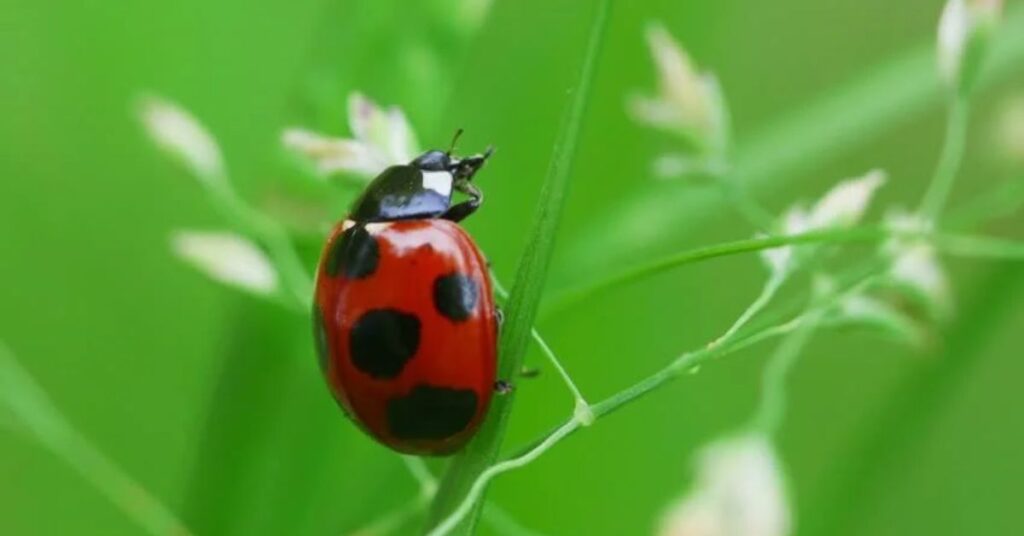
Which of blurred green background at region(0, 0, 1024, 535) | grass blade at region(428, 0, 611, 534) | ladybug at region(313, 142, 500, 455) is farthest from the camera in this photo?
blurred green background at region(0, 0, 1024, 535)

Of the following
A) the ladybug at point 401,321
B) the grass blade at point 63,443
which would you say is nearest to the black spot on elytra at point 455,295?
the ladybug at point 401,321

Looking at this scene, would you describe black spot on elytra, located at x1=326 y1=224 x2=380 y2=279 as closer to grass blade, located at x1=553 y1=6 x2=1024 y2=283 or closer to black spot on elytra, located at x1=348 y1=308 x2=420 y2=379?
black spot on elytra, located at x1=348 y1=308 x2=420 y2=379

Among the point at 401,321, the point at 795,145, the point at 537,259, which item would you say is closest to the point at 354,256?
the point at 401,321

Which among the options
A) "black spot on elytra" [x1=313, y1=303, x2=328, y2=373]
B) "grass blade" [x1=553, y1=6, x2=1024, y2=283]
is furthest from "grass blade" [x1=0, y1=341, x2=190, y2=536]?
"grass blade" [x1=553, y1=6, x2=1024, y2=283]

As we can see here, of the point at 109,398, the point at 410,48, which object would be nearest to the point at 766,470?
the point at 410,48

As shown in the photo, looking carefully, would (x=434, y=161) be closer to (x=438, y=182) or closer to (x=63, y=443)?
(x=438, y=182)
